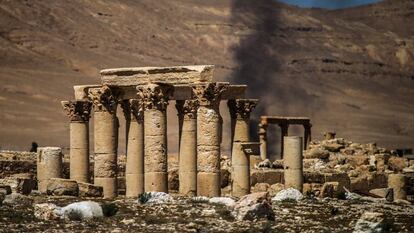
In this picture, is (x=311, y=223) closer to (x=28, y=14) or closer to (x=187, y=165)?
(x=187, y=165)

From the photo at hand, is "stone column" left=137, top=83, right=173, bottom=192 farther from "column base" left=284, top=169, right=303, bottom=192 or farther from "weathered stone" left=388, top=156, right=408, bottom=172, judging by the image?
"weathered stone" left=388, top=156, right=408, bottom=172

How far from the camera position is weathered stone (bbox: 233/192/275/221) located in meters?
27.9

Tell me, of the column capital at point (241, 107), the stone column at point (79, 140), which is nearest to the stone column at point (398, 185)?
the column capital at point (241, 107)

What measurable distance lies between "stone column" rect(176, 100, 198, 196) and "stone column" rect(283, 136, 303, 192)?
10.9 ft

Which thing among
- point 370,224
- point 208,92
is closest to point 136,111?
point 208,92

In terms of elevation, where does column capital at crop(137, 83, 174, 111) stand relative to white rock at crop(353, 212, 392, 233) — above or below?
above

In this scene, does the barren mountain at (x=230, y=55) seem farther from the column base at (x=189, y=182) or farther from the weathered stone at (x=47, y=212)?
the weathered stone at (x=47, y=212)

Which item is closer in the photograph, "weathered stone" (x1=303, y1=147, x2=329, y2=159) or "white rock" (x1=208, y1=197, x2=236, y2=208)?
"white rock" (x1=208, y1=197, x2=236, y2=208)

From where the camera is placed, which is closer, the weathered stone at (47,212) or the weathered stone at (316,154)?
the weathered stone at (47,212)

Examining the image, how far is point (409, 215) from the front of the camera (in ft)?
103

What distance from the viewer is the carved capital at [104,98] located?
36219mm

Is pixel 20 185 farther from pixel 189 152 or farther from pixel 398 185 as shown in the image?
pixel 398 185

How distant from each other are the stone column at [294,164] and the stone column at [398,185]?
5.61 m

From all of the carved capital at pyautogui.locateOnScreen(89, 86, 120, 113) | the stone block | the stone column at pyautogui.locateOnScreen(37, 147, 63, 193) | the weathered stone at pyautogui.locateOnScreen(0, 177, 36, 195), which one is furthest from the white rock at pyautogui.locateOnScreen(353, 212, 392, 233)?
the stone block
